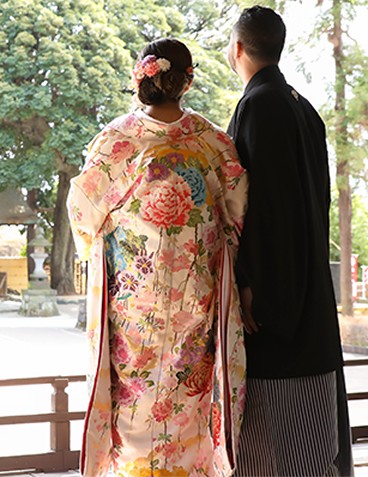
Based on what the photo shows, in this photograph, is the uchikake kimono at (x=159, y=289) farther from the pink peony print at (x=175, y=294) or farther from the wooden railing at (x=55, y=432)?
the wooden railing at (x=55, y=432)

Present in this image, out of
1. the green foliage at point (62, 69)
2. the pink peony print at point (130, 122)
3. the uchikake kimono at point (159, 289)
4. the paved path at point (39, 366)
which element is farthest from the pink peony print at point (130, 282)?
the green foliage at point (62, 69)

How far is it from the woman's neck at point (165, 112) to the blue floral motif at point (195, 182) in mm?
130

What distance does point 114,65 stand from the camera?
9.00 meters

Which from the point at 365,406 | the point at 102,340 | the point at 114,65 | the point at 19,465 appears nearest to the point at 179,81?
the point at 102,340

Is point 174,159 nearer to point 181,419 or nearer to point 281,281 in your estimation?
point 281,281

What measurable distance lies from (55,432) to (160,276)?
146cm

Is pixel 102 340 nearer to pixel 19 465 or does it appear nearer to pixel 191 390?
pixel 191 390

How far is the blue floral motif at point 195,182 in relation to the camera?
82.7 inches

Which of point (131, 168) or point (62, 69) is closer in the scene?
point (131, 168)

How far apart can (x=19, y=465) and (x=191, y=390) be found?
1332 mm

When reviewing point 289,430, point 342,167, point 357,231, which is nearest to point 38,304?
point 357,231

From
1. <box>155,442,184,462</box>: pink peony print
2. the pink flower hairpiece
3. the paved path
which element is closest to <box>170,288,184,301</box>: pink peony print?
<box>155,442,184,462</box>: pink peony print

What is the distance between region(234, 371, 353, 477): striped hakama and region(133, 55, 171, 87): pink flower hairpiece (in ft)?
2.46

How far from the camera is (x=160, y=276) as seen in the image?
2.10m
